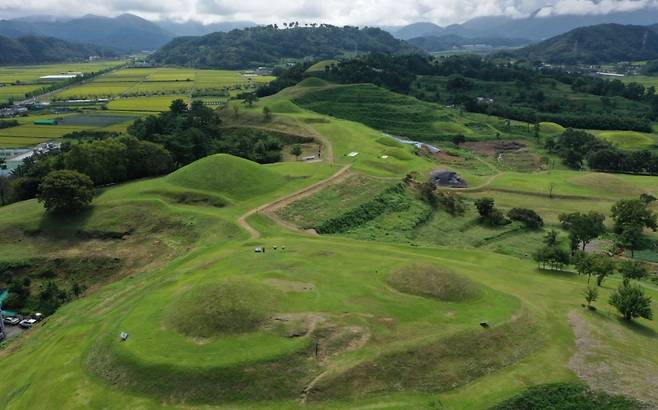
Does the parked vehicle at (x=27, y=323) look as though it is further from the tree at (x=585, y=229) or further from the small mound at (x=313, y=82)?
the small mound at (x=313, y=82)

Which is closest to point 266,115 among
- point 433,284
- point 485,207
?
point 485,207

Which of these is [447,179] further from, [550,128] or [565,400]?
[550,128]

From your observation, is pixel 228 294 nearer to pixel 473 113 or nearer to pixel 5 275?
pixel 5 275

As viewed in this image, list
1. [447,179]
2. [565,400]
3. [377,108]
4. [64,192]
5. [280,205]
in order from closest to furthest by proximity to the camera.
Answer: [565,400], [64,192], [280,205], [447,179], [377,108]

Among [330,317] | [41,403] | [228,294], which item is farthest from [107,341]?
[330,317]

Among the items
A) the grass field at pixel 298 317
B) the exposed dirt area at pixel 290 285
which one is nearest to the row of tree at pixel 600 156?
the grass field at pixel 298 317
